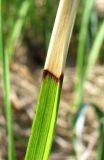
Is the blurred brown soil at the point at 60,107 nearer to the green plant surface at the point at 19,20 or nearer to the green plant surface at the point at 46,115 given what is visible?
the green plant surface at the point at 19,20

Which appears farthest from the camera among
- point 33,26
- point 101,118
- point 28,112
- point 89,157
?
point 33,26

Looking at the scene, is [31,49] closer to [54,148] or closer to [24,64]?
[24,64]

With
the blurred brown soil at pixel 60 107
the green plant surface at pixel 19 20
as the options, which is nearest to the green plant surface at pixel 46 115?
the blurred brown soil at pixel 60 107

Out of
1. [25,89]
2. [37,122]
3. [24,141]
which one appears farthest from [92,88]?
[37,122]

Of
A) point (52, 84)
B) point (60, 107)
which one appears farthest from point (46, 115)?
point (60, 107)

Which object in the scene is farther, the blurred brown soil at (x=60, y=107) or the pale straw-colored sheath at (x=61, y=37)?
the blurred brown soil at (x=60, y=107)

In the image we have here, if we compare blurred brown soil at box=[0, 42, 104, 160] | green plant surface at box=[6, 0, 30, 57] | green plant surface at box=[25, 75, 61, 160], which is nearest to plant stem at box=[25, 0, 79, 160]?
green plant surface at box=[25, 75, 61, 160]

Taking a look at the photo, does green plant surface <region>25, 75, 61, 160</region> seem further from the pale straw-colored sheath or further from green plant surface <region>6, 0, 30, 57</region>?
green plant surface <region>6, 0, 30, 57</region>
